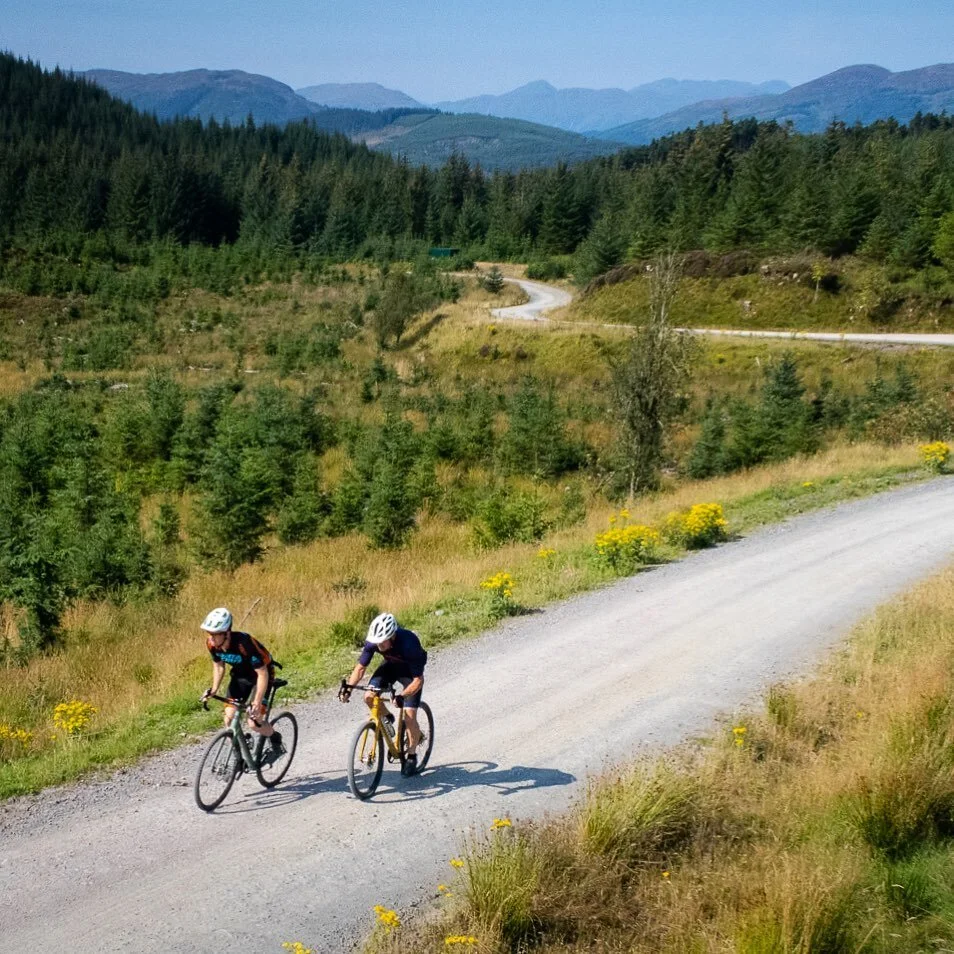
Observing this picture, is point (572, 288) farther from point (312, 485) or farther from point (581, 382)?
point (312, 485)

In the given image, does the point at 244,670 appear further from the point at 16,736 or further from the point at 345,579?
the point at 345,579

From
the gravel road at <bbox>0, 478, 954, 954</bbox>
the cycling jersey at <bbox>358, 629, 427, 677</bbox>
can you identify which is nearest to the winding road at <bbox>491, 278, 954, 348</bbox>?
the gravel road at <bbox>0, 478, 954, 954</bbox>

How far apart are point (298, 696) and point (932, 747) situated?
662 centimetres

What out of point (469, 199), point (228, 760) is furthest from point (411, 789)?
point (469, 199)

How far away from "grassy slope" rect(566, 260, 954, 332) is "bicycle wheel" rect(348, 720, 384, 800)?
4066cm

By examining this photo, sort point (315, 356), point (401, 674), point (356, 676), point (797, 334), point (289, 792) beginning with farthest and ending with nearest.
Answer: point (315, 356) < point (797, 334) < point (289, 792) < point (401, 674) < point (356, 676)

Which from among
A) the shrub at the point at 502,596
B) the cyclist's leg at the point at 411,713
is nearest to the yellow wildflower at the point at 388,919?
the cyclist's leg at the point at 411,713

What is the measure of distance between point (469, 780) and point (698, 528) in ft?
30.4

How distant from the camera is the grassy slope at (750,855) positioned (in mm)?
5152

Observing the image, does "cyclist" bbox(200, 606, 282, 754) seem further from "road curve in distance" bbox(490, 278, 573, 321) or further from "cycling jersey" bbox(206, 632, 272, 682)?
"road curve in distance" bbox(490, 278, 573, 321)

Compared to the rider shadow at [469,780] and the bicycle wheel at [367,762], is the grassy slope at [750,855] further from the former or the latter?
the bicycle wheel at [367,762]

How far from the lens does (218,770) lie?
752 cm

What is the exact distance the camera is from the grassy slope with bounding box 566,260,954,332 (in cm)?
4581

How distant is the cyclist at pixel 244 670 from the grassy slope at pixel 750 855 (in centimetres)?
221
